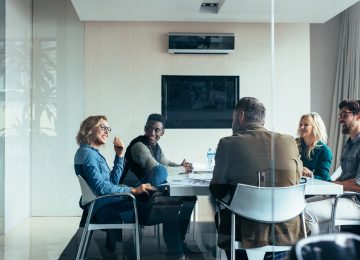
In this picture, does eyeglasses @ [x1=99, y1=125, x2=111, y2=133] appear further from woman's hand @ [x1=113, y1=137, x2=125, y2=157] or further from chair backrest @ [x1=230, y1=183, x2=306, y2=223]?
chair backrest @ [x1=230, y1=183, x2=306, y2=223]

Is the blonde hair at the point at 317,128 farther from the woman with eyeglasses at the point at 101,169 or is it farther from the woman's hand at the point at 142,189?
the woman with eyeglasses at the point at 101,169

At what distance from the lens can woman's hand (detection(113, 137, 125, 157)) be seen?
3953 mm

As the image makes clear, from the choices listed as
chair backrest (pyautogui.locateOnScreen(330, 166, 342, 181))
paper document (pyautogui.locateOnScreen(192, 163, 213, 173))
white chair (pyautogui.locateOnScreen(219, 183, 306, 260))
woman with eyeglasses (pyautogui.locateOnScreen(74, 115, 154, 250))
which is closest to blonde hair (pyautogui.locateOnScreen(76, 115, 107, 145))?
woman with eyeglasses (pyautogui.locateOnScreen(74, 115, 154, 250))

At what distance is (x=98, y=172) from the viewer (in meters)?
3.89

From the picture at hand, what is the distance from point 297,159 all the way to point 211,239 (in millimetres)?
974

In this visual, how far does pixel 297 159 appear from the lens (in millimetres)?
3822

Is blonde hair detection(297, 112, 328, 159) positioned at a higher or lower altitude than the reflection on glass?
lower

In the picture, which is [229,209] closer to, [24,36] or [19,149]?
Answer: [19,149]

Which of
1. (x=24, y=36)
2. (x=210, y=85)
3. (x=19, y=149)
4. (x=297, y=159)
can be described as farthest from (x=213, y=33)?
(x=19, y=149)

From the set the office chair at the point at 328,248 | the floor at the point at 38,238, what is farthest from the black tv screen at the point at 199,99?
the office chair at the point at 328,248

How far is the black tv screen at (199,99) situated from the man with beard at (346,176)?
0.87m

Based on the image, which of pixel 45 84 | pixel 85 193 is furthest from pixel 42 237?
pixel 45 84

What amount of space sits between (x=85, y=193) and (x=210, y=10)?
176 cm

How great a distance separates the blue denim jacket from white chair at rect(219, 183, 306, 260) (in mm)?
845
